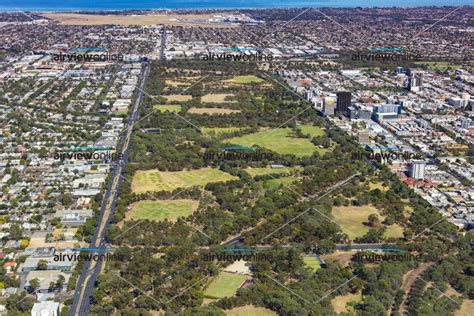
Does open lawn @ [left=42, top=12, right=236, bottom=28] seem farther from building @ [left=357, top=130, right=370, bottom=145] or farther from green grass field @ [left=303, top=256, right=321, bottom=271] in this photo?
green grass field @ [left=303, top=256, right=321, bottom=271]

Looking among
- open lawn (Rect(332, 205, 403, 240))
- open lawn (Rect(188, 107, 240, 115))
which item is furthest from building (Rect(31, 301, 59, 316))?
open lawn (Rect(188, 107, 240, 115))

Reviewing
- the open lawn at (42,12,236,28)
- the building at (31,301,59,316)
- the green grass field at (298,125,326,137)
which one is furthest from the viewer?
the open lawn at (42,12,236,28)

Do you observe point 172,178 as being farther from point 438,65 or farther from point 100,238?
point 438,65

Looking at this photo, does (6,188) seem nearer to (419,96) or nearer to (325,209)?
(325,209)

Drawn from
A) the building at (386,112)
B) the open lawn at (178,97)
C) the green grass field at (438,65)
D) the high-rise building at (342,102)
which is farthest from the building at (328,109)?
the green grass field at (438,65)

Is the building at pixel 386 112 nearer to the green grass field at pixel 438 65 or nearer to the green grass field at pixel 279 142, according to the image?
the green grass field at pixel 279 142

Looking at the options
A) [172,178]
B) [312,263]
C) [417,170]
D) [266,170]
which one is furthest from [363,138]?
[312,263]

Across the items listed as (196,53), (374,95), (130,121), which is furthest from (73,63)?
(374,95)
